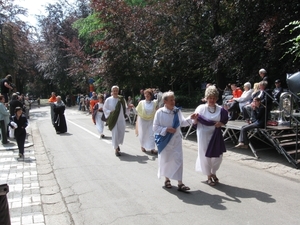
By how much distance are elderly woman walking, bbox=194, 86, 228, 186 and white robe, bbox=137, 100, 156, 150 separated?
3.37 m

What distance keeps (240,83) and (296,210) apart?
10.9 meters

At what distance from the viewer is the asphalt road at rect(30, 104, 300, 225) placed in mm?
4617

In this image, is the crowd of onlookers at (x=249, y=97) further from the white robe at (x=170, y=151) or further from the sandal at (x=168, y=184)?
the sandal at (x=168, y=184)

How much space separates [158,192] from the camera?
5668 mm

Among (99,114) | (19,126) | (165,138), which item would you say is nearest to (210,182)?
(165,138)

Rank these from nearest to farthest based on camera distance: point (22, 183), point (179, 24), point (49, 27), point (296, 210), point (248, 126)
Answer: point (296, 210), point (22, 183), point (248, 126), point (179, 24), point (49, 27)

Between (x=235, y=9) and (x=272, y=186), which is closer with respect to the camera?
(x=272, y=186)

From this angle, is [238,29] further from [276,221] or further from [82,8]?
[82,8]

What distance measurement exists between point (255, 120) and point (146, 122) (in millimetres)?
2998

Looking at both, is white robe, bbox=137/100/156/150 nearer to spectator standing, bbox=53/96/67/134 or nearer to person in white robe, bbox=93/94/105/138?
person in white robe, bbox=93/94/105/138

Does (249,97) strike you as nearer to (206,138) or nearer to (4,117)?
(206,138)

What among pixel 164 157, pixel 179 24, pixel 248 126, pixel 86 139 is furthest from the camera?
pixel 179 24

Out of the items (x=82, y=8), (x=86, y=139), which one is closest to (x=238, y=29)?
(x=86, y=139)

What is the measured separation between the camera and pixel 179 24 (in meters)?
17.0
